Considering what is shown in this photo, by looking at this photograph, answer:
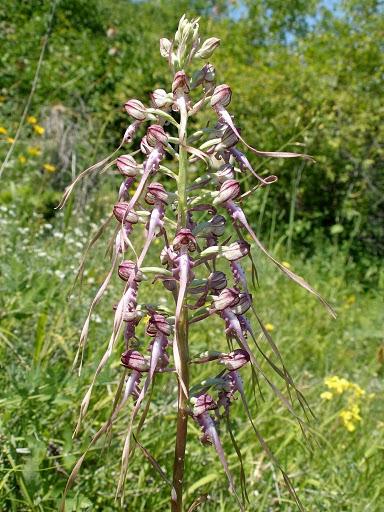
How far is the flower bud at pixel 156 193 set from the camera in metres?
1.42

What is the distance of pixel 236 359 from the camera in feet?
4.65

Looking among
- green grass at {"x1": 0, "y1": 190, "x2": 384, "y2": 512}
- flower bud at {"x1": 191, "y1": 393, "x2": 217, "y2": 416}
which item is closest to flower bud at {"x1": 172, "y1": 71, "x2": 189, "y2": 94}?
green grass at {"x1": 0, "y1": 190, "x2": 384, "y2": 512}

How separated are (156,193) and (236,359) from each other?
0.38 metres

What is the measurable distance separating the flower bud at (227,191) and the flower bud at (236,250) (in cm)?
9

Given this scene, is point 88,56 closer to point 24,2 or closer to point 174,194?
point 24,2

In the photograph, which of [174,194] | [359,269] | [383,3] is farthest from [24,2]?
[174,194]

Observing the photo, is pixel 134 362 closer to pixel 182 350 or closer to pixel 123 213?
pixel 182 350

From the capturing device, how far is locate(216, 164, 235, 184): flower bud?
144 cm

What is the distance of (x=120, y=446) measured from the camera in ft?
7.63

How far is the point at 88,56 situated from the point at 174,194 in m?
8.23

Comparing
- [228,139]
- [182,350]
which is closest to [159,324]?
[182,350]

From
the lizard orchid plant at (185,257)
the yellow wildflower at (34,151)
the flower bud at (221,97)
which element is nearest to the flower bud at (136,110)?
the lizard orchid plant at (185,257)

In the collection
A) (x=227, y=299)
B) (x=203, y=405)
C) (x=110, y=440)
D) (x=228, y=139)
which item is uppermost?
(x=228, y=139)

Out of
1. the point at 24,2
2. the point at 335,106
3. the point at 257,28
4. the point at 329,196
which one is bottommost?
the point at 329,196
